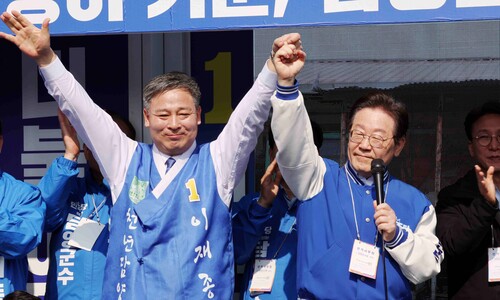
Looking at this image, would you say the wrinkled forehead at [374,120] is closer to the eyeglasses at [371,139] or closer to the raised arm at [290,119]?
the eyeglasses at [371,139]

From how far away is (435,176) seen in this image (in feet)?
13.5

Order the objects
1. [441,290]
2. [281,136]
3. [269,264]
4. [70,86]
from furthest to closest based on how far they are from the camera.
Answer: [441,290] → [269,264] → [70,86] → [281,136]

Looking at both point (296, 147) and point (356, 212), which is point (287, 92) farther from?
point (356, 212)

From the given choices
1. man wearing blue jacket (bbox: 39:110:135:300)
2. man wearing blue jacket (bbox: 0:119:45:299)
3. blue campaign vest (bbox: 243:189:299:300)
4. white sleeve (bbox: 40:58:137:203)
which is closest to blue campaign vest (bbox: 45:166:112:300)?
man wearing blue jacket (bbox: 39:110:135:300)

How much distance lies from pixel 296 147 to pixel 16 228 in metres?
1.23

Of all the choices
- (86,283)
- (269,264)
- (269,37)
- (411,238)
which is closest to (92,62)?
(269,37)

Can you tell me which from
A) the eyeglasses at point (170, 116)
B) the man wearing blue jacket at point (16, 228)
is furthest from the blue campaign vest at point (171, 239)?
the man wearing blue jacket at point (16, 228)

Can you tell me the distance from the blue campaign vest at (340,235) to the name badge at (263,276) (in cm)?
54

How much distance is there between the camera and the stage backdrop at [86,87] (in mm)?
3953

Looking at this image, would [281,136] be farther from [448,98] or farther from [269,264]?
[448,98]

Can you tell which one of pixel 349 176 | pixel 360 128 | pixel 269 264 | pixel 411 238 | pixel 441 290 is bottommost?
pixel 441 290

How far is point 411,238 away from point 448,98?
65.3 inches

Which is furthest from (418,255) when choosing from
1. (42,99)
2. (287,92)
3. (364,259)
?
(42,99)

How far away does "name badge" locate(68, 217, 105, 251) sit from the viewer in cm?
340
